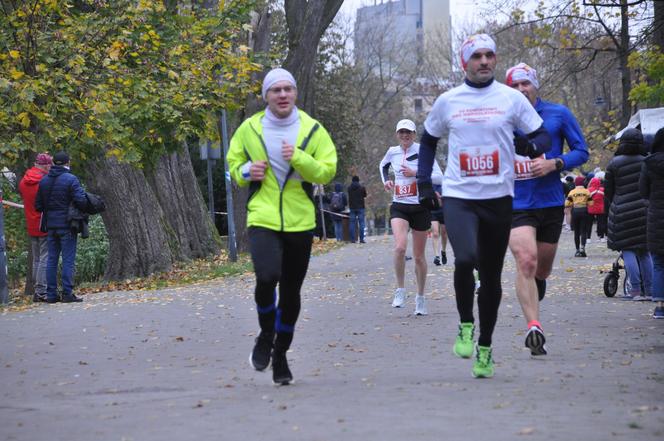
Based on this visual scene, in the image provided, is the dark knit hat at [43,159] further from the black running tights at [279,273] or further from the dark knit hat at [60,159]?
the black running tights at [279,273]

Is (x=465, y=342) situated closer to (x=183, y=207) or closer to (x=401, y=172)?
(x=401, y=172)

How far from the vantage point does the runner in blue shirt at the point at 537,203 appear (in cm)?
922

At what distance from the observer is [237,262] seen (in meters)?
27.0

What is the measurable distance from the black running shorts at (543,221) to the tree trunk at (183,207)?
1859 cm

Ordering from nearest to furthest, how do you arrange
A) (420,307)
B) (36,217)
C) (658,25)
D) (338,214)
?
(420,307), (36,217), (658,25), (338,214)

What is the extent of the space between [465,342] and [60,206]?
1109 cm

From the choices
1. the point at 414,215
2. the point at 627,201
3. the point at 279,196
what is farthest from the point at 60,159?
the point at 279,196

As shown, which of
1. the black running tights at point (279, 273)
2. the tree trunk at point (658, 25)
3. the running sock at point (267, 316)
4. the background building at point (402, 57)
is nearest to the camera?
the black running tights at point (279, 273)

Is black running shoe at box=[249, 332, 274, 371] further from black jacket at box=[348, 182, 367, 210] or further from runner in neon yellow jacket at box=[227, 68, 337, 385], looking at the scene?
black jacket at box=[348, 182, 367, 210]

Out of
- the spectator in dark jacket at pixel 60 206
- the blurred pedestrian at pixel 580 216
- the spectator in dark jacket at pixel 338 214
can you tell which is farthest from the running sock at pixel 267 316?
the spectator in dark jacket at pixel 338 214

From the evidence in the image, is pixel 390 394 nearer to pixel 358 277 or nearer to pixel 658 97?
pixel 658 97

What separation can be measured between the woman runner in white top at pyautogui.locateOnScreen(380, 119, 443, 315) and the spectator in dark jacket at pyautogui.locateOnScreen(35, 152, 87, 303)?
5.52 m

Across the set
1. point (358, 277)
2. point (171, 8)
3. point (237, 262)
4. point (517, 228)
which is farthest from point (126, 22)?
point (517, 228)

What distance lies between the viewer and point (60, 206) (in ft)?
59.5
